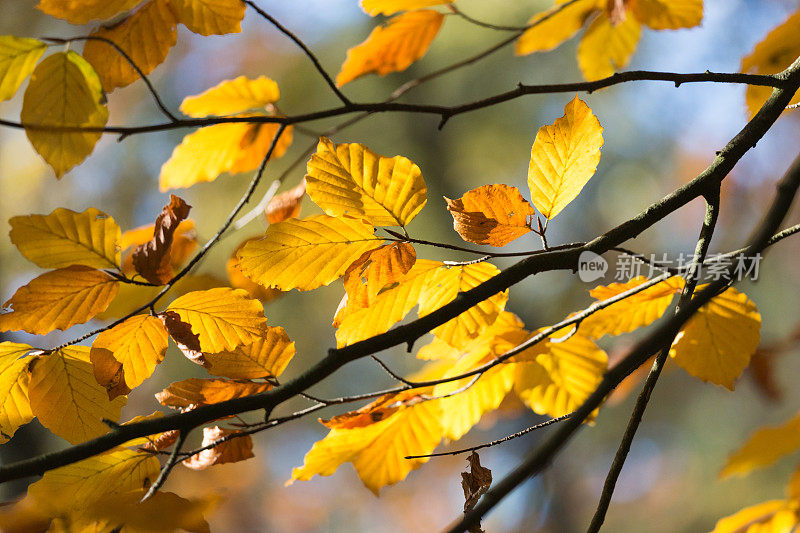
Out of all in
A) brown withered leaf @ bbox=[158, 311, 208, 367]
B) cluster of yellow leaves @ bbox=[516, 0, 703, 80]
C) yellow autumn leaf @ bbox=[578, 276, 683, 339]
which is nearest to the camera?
brown withered leaf @ bbox=[158, 311, 208, 367]

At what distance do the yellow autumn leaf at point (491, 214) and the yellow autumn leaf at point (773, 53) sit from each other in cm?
30

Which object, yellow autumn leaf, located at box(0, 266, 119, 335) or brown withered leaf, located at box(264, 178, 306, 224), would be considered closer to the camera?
yellow autumn leaf, located at box(0, 266, 119, 335)

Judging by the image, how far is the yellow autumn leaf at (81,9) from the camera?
1.27 ft

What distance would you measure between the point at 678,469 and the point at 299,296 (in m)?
4.10

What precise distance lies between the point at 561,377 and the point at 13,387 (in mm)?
435

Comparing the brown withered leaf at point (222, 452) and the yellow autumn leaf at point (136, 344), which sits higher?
the yellow autumn leaf at point (136, 344)

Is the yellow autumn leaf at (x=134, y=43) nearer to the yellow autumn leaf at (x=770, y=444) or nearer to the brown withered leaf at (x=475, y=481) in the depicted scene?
the brown withered leaf at (x=475, y=481)

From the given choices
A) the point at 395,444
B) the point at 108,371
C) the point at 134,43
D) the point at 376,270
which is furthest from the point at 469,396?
the point at 134,43

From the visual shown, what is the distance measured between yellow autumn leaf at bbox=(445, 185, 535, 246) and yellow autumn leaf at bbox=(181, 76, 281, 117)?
28cm

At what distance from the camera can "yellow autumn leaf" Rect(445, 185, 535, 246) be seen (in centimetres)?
37

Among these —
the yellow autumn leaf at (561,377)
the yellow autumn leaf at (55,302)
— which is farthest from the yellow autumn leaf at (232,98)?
the yellow autumn leaf at (561,377)

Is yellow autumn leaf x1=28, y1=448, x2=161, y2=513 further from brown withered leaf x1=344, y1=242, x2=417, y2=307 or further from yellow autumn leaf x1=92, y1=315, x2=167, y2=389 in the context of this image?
brown withered leaf x1=344, y1=242, x2=417, y2=307

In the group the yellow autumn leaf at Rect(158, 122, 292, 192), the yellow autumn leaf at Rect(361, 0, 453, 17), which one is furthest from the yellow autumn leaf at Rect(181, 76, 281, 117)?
the yellow autumn leaf at Rect(361, 0, 453, 17)

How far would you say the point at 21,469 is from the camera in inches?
10.2
